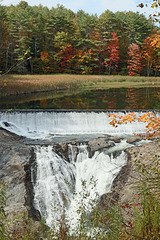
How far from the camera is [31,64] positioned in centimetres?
3981

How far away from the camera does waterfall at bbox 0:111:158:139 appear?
43.2 ft

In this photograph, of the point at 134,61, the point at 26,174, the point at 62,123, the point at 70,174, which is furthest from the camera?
the point at 134,61

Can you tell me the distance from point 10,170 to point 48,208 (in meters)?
1.72

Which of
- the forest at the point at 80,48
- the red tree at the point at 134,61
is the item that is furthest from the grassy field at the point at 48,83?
the forest at the point at 80,48

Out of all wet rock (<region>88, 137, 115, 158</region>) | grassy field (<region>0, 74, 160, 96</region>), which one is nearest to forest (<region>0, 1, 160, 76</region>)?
grassy field (<region>0, 74, 160, 96</region>)

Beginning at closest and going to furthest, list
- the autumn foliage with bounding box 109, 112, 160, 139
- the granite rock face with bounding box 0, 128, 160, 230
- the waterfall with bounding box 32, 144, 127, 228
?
the autumn foliage with bounding box 109, 112, 160, 139
the granite rock face with bounding box 0, 128, 160, 230
the waterfall with bounding box 32, 144, 127, 228

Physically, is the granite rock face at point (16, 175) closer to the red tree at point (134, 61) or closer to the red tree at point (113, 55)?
the red tree at point (113, 55)

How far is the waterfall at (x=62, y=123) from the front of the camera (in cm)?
1316

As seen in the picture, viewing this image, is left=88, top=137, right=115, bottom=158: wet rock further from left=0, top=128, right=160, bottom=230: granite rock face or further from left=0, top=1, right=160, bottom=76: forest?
left=0, top=1, right=160, bottom=76: forest

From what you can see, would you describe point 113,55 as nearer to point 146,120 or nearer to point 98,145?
point 98,145

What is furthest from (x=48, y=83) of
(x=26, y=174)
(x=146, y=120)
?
(x=146, y=120)

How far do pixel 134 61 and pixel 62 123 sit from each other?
110 feet

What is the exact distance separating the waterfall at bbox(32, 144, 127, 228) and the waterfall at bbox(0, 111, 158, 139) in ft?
11.9

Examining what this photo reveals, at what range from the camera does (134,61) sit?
43.6 m
